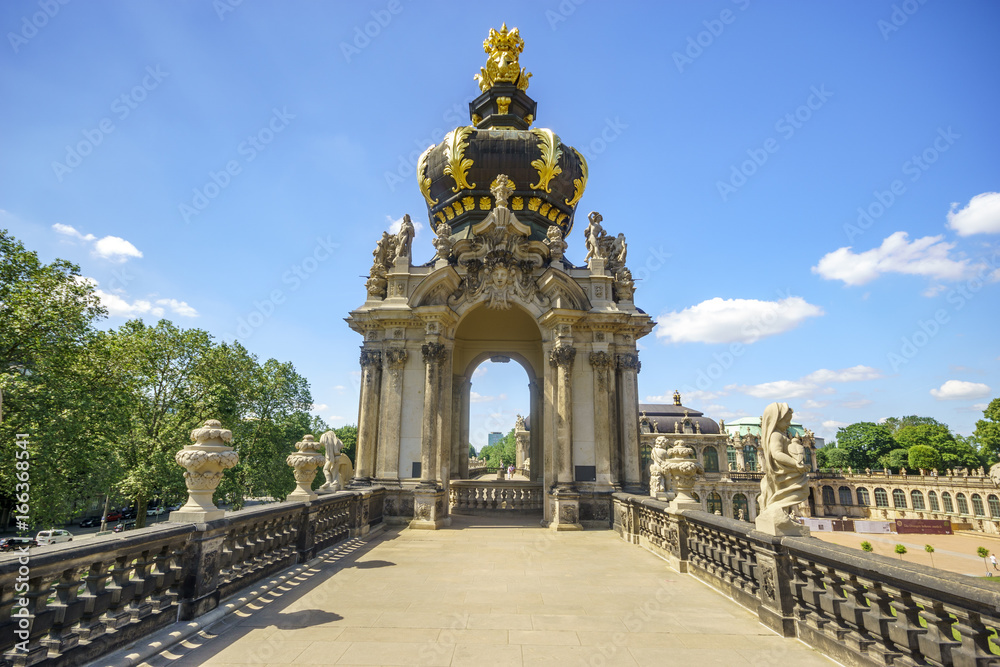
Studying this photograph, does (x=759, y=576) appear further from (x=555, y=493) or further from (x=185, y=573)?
(x=555, y=493)

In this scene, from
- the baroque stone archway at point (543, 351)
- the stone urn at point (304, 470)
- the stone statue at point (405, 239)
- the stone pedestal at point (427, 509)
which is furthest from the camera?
the stone statue at point (405, 239)

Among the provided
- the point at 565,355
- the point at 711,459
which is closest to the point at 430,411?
the point at 565,355

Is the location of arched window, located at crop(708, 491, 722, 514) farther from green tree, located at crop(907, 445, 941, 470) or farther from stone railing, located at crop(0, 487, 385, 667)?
stone railing, located at crop(0, 487, 385, 667)

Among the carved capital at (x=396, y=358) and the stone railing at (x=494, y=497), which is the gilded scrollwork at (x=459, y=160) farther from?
the stone railing at (x=494, y=497)

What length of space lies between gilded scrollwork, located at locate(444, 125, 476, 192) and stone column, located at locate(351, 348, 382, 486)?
8156mm

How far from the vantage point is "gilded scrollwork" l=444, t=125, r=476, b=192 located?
70.2 feet

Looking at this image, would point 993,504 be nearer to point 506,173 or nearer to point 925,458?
point 925,458

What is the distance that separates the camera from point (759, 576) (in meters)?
7.21

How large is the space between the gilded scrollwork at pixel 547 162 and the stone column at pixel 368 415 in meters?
9.82

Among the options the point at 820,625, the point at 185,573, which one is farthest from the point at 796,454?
the point at 185,573

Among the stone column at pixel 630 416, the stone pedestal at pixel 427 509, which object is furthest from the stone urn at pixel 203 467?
the stone column at pixel 630 416

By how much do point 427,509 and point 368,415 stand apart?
157 inches

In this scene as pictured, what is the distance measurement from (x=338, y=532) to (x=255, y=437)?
23.6 m

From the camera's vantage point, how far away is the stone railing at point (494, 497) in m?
20.8
